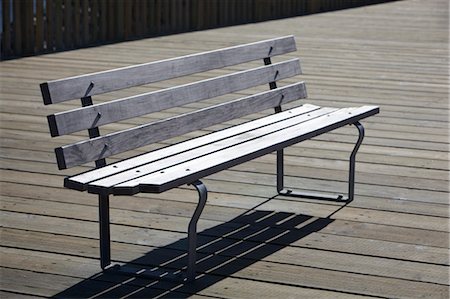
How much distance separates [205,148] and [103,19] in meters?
6.68

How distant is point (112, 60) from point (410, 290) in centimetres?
610

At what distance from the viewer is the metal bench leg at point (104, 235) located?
156 inches

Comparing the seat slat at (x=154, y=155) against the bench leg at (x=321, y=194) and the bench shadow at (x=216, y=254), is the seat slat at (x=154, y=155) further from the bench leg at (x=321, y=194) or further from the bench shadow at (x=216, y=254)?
the bench shadow at (x=216, y=254)

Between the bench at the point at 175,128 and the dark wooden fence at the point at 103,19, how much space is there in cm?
484

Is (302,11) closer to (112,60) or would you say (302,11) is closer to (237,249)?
(112,60)

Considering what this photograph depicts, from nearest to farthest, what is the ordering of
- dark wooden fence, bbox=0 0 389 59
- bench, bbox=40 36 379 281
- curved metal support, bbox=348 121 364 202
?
1. bench, bbox=40 36 379 281
2. curved metal support, bbox=348 121 364 202
3. dark wooden fence, bbox=0 0 389 59

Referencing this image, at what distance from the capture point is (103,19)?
10.8 meters

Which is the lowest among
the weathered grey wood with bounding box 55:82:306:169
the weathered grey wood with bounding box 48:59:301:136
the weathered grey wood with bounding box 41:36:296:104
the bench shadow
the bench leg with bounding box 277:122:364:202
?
the bench shadow

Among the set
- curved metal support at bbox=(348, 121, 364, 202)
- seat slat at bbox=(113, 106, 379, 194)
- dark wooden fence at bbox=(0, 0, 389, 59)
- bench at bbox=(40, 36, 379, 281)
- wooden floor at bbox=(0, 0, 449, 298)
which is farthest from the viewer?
dark wooden fence at bbox=(0, 0, 389, 59)

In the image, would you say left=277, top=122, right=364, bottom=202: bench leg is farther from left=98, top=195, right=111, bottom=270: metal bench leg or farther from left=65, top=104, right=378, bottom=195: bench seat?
left=98, top=195, right=111, bottom=270: metal bench leg

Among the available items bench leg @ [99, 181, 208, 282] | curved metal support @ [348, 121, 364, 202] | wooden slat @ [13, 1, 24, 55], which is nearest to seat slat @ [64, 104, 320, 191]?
bench leg @ [99, 181, 208, 282]

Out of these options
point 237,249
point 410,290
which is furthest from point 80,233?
point 410,290

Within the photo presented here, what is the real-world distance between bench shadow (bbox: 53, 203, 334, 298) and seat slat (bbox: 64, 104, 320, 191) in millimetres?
389

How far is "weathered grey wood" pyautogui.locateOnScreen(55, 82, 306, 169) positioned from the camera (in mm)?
3824
